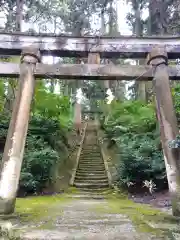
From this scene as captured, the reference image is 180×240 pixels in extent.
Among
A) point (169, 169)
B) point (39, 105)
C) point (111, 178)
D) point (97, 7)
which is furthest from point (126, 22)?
point (169, 169)

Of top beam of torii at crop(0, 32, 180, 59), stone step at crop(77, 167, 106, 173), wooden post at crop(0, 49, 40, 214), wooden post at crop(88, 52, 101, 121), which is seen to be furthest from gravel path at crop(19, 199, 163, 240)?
stone step at crop(77, 167, 106, 173)

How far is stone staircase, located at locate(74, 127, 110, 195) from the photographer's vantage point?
1020cm

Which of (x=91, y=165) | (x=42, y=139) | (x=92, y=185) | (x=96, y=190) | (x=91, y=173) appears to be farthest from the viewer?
(x=91, y=165)

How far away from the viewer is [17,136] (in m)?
5.56

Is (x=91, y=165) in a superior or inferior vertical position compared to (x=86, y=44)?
inferior

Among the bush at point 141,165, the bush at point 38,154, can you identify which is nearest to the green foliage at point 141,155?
the bush at point 141,165

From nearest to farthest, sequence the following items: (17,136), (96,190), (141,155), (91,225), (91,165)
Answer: (91,225) < (17,136) < (141,155) < (96,190) < (91,165)

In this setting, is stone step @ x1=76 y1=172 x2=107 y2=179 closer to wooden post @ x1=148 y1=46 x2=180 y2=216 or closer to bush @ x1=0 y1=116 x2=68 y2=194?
bush @ x1=0 y1=116 x2=68 y2=194

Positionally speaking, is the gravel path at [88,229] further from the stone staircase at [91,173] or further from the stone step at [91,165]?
the stone step at [91,165]

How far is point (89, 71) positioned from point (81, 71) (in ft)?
0.65

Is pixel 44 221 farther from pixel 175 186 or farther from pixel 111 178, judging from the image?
pixel 111 178

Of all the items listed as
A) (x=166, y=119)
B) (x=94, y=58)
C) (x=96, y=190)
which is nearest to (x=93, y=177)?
(x=96, y=190)

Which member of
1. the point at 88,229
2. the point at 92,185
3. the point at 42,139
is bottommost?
the point at 88,229

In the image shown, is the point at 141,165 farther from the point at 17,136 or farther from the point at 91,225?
the point at 17,136
